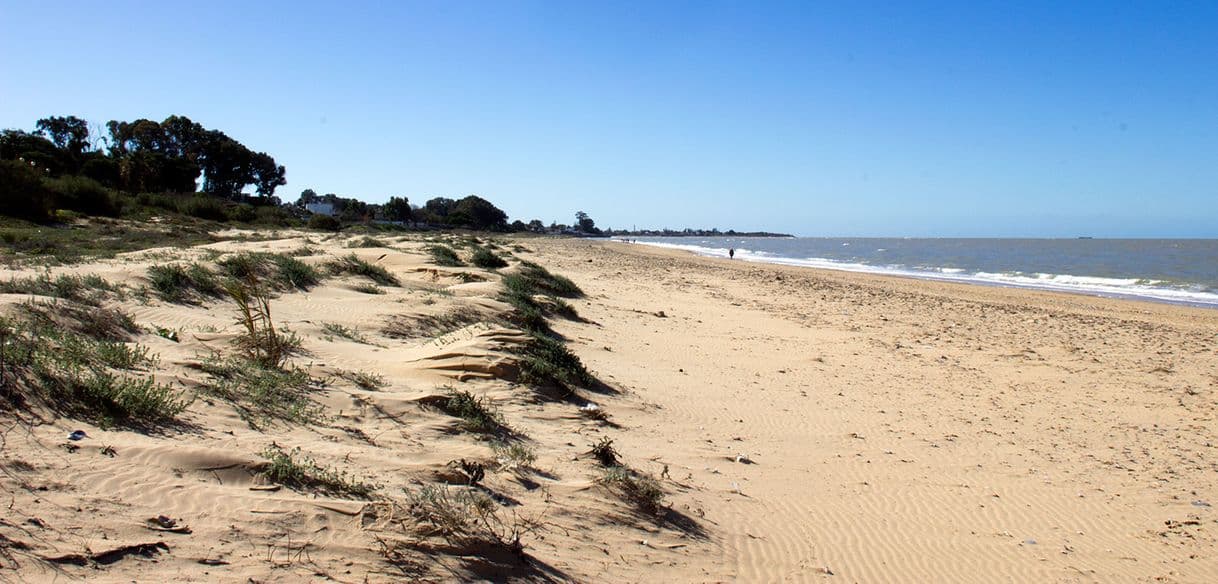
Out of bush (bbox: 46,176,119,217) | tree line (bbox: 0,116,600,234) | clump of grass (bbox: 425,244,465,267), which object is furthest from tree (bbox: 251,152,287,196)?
clump of grass (bbox: 425,244,465,267)

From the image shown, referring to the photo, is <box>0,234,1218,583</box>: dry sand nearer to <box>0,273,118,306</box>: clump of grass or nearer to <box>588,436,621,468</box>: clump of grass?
<box>588,436,621,468</box>: clump of grass

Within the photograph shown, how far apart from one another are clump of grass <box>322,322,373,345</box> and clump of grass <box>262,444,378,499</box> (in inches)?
181

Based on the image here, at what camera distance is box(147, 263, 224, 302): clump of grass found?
364 inches

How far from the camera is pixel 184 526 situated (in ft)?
10.4

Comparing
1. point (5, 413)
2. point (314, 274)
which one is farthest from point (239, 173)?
point (5, 413)

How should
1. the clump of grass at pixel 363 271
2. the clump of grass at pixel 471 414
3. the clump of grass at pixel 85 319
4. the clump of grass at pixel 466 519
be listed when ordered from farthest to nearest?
the clump of grass at pixel 363 271 < the clump of grass at pixel 85 319 < the clump of grass at pixel 471 414 < the clump of grass at pixel 466 519

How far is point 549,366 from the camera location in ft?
24.8

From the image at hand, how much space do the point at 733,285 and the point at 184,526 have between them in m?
24.0

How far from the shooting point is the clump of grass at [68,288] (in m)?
7.52

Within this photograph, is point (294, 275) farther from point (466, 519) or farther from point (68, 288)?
point (466, 519)

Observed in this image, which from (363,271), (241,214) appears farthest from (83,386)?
(241,214)

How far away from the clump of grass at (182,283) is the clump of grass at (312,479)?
628 cm

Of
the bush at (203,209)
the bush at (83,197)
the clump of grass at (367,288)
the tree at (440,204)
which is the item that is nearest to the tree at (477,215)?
the tree at (440,204)

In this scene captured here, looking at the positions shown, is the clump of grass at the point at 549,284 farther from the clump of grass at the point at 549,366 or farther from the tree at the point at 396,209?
the tree at the point at 396,209
